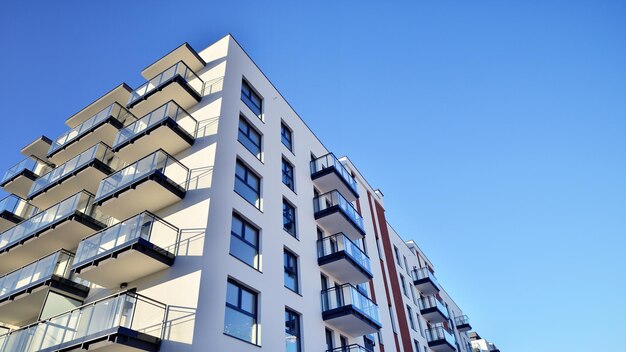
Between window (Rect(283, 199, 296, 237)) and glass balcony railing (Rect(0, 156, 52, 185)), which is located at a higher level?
glass balcony railing (Rect(0, 156, 52, 185))

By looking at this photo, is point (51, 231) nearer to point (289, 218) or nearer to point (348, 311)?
point (289, 218)

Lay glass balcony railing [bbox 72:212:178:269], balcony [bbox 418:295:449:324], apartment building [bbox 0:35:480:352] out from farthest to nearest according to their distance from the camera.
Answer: balcony [bbox 418:295:449:324] → glass balcony railing [bbox 72:212:178:269] → apartment building [bbox 0:35:480:352]

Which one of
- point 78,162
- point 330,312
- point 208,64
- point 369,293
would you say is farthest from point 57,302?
point 369,293

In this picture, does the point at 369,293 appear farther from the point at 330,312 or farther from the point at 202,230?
the point at 202,230

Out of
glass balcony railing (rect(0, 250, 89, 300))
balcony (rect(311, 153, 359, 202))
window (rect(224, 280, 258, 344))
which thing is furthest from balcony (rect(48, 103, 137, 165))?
window (rect(224, 280, 258, 344))

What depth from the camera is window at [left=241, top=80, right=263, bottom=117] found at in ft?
59.5

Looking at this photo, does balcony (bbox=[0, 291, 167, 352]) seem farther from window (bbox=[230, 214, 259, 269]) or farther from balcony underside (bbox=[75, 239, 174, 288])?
window (bbox=[230, 214, 259, 269])

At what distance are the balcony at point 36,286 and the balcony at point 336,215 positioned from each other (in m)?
9.70

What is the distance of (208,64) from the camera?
18.3 m

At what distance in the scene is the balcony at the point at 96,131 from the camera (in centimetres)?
1861

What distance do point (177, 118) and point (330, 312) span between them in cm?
933

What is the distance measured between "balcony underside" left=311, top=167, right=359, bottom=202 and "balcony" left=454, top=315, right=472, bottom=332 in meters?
22.2

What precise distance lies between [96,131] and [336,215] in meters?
11.3

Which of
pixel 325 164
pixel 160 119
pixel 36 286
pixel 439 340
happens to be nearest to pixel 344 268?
pixel 325 164
